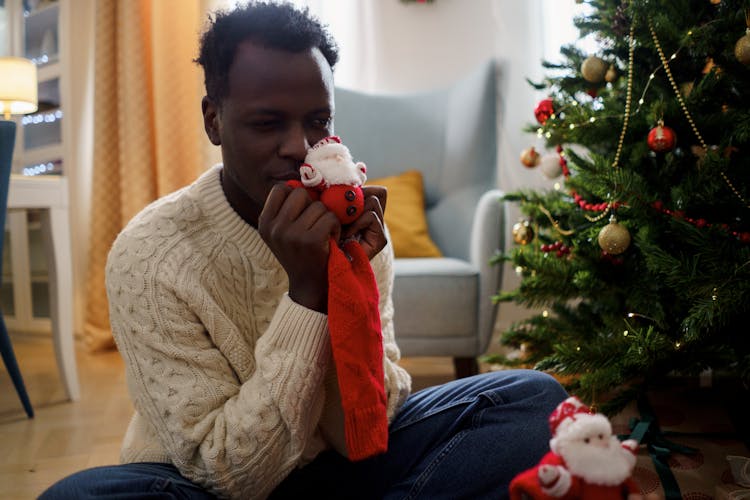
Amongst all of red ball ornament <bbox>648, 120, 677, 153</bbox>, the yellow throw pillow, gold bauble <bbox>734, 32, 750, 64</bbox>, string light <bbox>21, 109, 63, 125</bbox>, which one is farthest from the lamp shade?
gold bauble <bbox>734, 32, 750, 64</bbox>

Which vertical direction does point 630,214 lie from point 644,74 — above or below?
below

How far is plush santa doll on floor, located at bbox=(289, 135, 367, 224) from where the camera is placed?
0.73 m

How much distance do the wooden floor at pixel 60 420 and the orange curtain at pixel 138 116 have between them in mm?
397

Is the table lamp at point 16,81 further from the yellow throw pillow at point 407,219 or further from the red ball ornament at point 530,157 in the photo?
the red ball ornament at point 530,157

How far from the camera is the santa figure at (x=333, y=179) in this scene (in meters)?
0.73

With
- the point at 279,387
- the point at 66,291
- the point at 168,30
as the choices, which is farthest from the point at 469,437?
the point at 168,30

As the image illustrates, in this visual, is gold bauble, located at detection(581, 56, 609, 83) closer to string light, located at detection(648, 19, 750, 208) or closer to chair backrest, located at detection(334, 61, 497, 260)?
string light, located at detection(648, 19, 750, 208)

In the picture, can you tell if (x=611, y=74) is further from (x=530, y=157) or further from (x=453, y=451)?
(x=453, y=451)

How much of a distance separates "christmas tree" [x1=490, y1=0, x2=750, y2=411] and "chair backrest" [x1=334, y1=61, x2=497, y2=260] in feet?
2.66

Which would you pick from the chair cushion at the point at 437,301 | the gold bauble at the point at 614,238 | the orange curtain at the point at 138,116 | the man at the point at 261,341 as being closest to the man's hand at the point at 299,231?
the man at the point at 261,341

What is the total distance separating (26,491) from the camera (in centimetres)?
138

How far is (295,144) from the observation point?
79 centimetres

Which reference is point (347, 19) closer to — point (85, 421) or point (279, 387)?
point (85, 421)

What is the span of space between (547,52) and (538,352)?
4.67 ft
